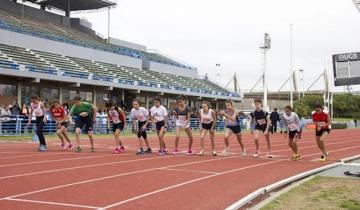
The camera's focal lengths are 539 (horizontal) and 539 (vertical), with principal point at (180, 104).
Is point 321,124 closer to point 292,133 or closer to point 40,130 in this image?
point 292,133

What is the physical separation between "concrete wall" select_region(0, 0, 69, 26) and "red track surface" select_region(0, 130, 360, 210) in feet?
125

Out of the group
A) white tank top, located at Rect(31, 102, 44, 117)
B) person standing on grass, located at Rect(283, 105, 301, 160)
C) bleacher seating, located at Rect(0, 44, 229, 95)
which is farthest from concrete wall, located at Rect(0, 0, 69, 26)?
person standing on grass, located at Rect(283, 105, 301, 160)

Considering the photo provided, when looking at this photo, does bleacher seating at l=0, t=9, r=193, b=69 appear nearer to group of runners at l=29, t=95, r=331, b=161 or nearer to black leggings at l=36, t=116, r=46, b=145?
black leggings at l=36, t=116, r=46, b=145

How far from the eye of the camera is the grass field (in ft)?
26.7

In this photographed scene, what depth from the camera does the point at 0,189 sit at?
901cm

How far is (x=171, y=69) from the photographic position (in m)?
61.8

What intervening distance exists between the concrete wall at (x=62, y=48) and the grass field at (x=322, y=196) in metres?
31.6

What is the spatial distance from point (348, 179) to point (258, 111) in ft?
19.2

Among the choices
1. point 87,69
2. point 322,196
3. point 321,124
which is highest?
point 87,69

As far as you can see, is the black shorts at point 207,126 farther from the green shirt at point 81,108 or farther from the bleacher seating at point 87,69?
the bleacher seating at point 87,69

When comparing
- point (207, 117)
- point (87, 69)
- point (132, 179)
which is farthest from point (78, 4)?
point (132, 179)

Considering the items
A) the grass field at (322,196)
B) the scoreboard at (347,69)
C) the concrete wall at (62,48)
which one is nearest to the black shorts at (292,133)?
the scoreboard at (347,69)

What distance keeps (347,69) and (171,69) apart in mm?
49771

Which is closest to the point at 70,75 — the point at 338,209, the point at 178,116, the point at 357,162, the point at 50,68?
the point at 50,68
